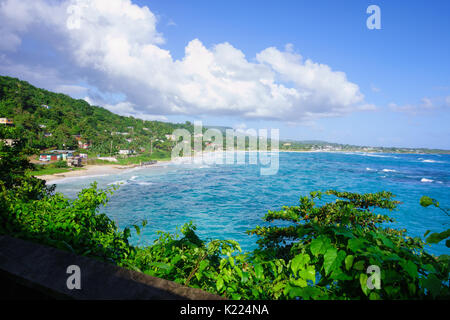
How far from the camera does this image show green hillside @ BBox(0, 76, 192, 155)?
5770 cm

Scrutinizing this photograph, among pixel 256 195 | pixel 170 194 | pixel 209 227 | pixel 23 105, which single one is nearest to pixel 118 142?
pixel 23 105

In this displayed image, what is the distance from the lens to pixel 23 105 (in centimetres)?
6731

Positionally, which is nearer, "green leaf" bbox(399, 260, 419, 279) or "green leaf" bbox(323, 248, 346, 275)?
"green leaf" bbox(399, 260, 419, 279)

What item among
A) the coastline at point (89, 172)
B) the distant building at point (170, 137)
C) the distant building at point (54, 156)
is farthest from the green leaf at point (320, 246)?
the distant building at point (170, 137)

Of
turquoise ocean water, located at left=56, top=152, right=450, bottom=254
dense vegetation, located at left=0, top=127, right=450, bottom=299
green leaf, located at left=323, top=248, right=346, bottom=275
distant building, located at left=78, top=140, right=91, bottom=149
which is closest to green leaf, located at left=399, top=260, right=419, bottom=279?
dense vegetation, located at left=0, top=127, right=450, bottom=299

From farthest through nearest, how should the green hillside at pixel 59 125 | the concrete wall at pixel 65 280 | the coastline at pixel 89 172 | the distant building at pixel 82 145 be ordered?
the distant building at pixel 82 145 < the green hillside at pixel 59 125 < the coastline at pixel 89 172 < the concrete wall at pixel 65 280

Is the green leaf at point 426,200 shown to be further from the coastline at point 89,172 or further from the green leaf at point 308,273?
the coastline at point 89,172

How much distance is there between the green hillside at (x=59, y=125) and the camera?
57703 millimetres

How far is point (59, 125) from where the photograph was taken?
68.4 meters

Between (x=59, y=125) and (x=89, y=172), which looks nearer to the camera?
(x=89, y=172)

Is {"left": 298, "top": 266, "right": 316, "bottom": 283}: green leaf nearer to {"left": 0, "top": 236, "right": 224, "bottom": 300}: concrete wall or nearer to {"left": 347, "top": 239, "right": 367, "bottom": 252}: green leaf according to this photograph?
{"left": 347, "top": 239, "right": 367, "bottom": 252}: green leaf

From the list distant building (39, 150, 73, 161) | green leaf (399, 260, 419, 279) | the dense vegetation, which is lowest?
distant building (39, 150, 73, 161)

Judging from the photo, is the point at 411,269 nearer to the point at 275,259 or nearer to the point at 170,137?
the point at 275,259

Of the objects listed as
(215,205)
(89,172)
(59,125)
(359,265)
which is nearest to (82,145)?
(59,125)
